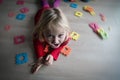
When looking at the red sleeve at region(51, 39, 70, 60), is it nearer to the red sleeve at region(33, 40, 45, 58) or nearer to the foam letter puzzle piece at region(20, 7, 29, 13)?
the red sleeve at region(33, 40, 45, 58)

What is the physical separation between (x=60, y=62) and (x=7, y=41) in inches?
16.1

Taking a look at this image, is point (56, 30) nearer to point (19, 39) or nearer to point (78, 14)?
point (19, 39)

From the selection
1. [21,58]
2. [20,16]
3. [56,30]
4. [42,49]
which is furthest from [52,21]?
[20,16]

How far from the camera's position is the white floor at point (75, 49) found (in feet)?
4.06

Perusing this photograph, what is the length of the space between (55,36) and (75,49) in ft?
0.84

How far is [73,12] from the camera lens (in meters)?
1.64

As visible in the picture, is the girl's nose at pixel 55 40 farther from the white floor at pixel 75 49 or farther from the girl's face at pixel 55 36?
the white floor at pixel 75 49

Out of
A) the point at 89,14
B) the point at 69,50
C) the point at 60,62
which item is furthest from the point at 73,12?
the point at 60,62

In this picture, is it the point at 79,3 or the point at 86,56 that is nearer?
the point at 86,56

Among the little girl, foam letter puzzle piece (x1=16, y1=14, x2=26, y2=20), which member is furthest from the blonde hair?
foam letter puzzle piece (x1=16, y1=14, x2=26, y2=20)

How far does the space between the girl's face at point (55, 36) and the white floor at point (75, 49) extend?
12 cm

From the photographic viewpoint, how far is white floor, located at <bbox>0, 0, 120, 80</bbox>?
124 cm

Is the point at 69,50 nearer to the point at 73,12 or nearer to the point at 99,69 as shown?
the point at 99,69

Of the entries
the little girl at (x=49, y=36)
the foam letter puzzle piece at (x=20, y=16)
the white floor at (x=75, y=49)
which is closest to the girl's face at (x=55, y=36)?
the little girl at (x=49, y=36)
